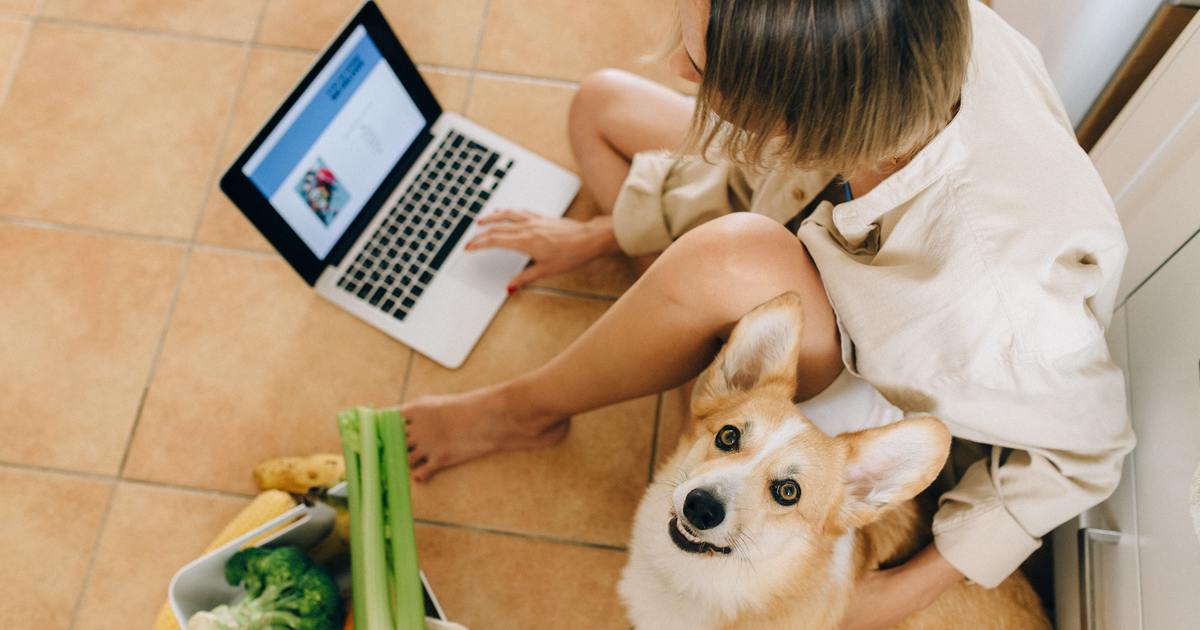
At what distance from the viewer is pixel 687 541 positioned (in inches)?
41.1

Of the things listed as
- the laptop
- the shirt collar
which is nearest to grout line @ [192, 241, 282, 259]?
the laptop

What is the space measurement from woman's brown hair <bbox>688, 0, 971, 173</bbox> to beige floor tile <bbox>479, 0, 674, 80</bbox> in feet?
3.34

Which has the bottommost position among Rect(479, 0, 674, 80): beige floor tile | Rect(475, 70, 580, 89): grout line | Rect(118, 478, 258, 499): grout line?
Rect(118, 478, 258, 499): grout line

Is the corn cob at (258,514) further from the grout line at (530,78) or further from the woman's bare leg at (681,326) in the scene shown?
the grout line at (530,78)

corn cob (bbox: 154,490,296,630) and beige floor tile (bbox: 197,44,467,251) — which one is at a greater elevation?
beige floor tile (bbox: 197,44,467,251)

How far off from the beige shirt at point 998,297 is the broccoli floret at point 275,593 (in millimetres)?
847

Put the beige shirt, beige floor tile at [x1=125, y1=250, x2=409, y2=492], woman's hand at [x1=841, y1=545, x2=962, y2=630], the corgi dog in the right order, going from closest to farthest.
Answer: the beige shirt → the corgi dog → woman's hand at [x1=841, y1=545, x2=962, y2=630] → beige floor tile at [x1=125, y1=250, x2=409, y2=492]


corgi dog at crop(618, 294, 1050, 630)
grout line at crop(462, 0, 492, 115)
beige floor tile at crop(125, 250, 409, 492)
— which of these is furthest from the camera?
grout line at crop(462, 0, 492, 115)

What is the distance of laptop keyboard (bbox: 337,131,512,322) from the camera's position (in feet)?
5.19

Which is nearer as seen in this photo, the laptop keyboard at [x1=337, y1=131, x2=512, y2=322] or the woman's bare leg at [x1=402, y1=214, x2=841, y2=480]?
the woman's bare leg at [x1=402, y1=214, x2=841, y2=480]

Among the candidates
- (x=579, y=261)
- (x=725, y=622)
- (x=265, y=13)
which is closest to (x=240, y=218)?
(x=265, y=13)

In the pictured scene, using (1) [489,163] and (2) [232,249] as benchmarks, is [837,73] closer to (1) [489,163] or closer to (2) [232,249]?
(1) [489,163]

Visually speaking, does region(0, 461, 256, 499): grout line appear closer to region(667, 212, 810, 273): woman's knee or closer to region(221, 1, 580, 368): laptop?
region(221, 1, 580, 368): laptop

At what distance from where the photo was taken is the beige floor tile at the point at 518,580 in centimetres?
143
